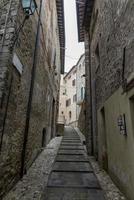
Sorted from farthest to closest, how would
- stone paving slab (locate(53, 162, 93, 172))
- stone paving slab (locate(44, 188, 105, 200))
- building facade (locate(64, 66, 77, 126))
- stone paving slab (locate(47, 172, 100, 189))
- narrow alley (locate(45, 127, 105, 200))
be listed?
1. building facade (locate(64, 66, 77, 126))
2. stone paving slab (locate(53, 162, 93, 172))
3. stone paving slab (locate(47, 172, 100, 189))
4. narrow alley (locate(45, 127, 105, 200))
5. stone paving slab (locate(44, 188, 105, 200))

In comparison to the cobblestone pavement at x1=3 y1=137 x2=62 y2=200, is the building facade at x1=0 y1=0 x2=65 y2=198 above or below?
above

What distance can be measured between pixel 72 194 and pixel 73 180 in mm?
717

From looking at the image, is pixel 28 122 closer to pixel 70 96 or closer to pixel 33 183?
pixel 33 183

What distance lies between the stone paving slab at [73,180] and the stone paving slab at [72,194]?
19cm

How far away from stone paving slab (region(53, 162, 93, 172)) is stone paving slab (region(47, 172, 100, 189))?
32 cm

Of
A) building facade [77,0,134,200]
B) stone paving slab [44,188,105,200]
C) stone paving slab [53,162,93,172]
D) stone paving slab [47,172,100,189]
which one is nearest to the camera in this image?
building facade [77,0,134,200]

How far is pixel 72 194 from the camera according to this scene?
9.85 feet

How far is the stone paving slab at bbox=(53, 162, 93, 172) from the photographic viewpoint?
14.8 ft

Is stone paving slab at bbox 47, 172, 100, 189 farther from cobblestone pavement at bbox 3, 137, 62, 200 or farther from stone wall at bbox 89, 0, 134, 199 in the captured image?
stone wall at bbox 89, 0, 134, 199

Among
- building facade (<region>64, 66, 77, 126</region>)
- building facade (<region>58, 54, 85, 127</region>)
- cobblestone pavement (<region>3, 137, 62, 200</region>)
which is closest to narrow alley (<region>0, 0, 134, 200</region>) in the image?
cobblestone pavement (<region>3, 137, 62, 200</region>)

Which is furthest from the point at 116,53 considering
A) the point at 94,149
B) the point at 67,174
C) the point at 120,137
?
the point at 94,149

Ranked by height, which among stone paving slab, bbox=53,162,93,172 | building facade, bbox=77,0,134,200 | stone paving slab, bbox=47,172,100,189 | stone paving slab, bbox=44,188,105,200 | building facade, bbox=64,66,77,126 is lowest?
stone paving slab, bbox=44,188,105,200

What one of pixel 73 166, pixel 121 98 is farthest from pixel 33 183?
pixel 121 98

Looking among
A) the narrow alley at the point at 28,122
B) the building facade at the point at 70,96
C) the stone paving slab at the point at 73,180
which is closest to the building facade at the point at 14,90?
the narrow alley at the point at 28,122
